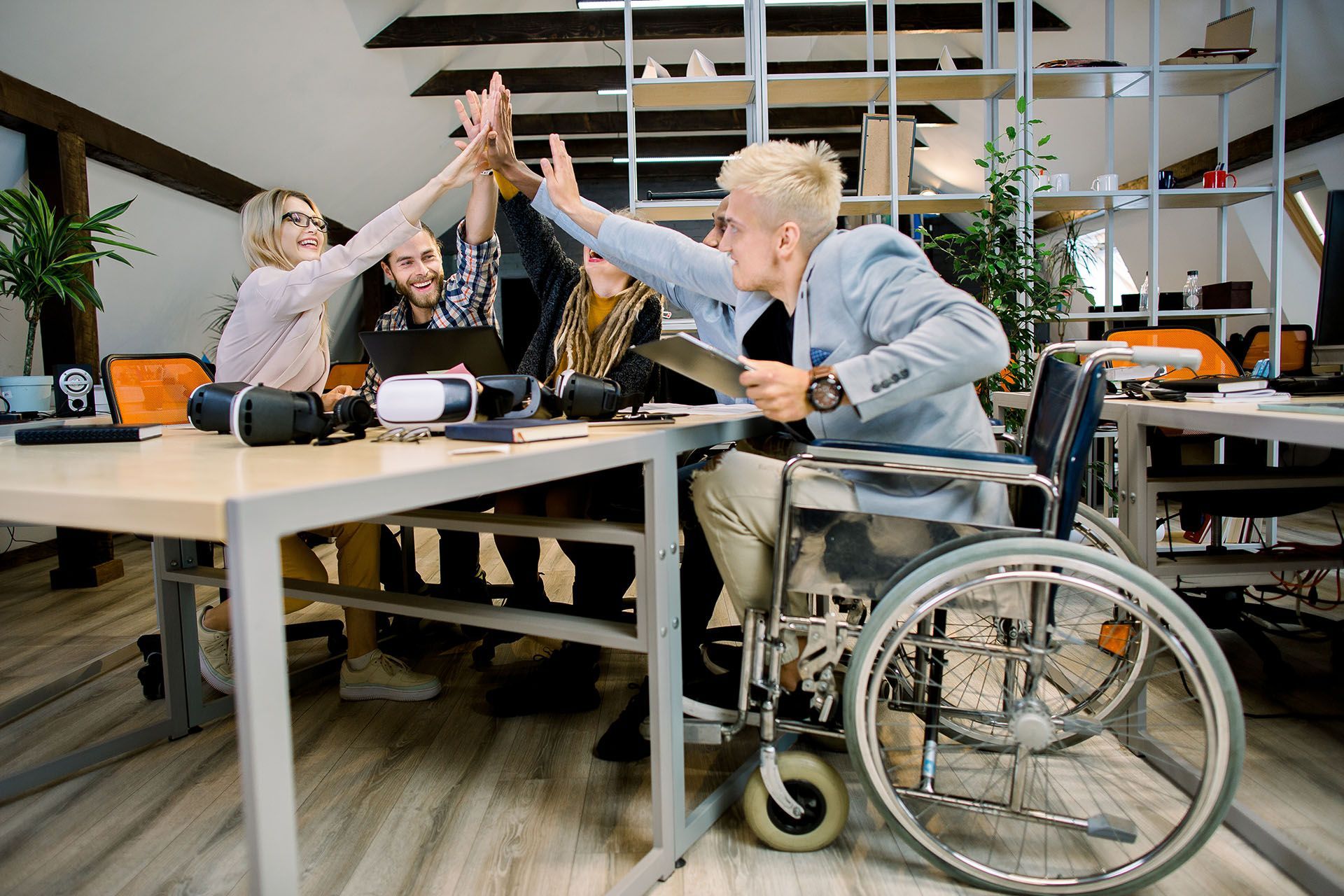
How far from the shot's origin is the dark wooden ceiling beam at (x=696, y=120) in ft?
25.0

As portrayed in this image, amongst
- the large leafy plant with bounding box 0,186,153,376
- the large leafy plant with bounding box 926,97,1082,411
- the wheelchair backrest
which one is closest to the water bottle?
the large leafy plant with bounding box 926,97,1082,411

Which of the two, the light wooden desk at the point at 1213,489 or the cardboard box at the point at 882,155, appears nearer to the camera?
the light wooden desk at the point at 1213,489

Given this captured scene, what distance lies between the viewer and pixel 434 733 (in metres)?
1.74

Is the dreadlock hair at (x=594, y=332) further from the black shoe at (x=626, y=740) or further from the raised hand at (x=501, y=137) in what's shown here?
the black shoe at (x=626, y=740)

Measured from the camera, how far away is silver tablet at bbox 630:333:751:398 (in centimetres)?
113

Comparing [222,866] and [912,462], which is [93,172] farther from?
[912,462]

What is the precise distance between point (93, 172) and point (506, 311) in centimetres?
563

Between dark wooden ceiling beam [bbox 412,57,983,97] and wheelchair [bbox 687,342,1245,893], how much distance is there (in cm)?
586

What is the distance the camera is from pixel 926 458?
111 centimetres

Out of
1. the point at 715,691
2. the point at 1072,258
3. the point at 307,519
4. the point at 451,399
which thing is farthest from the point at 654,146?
the point at 307,519

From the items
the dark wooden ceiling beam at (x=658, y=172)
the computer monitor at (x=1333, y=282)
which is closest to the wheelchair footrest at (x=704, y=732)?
the computer monitor at (x=1333, y=282)

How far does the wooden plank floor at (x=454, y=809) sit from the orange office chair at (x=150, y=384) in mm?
704

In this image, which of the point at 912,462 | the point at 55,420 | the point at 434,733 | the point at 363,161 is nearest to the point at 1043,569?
the point at 912,462

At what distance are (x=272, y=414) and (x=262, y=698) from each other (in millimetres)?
541
